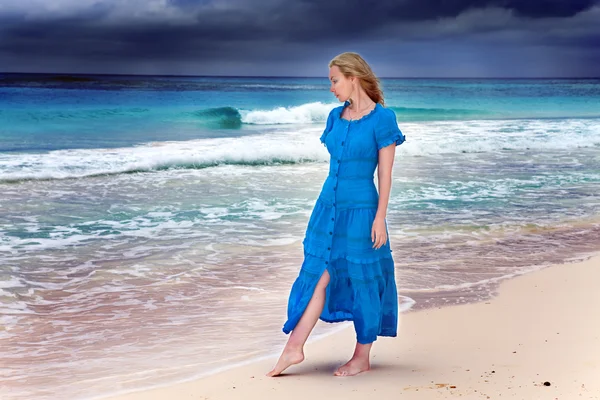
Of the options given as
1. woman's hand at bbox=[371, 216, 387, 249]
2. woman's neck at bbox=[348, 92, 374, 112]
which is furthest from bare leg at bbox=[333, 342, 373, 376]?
woman's neck at bbox=[348, 92, 374, 112]

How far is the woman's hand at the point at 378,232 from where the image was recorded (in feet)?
12.1

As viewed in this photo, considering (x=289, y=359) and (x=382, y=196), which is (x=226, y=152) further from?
(x=382, y=196)

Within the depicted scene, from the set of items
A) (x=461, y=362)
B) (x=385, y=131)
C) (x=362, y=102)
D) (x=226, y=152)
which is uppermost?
(x=362, y=102)

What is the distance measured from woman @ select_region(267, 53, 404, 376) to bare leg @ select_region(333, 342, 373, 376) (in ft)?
0.25

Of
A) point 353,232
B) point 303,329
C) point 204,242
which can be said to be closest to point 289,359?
point 303,329

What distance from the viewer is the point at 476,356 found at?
4121mm

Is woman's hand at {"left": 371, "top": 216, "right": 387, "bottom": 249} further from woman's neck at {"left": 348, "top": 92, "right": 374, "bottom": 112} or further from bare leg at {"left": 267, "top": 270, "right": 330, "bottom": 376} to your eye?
woman's neck at {"left": 348, "top": 92, "right": 374, "bottom": 112}

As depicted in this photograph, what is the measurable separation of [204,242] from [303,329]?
3.95m

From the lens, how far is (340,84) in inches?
148

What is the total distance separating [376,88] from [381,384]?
4.94 feet

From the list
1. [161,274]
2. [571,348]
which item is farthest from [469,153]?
[571,348]

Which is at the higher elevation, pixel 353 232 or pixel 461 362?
pixel 353 232

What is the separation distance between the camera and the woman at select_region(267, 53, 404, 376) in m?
3.75

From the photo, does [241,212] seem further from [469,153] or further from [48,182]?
[469,153]
